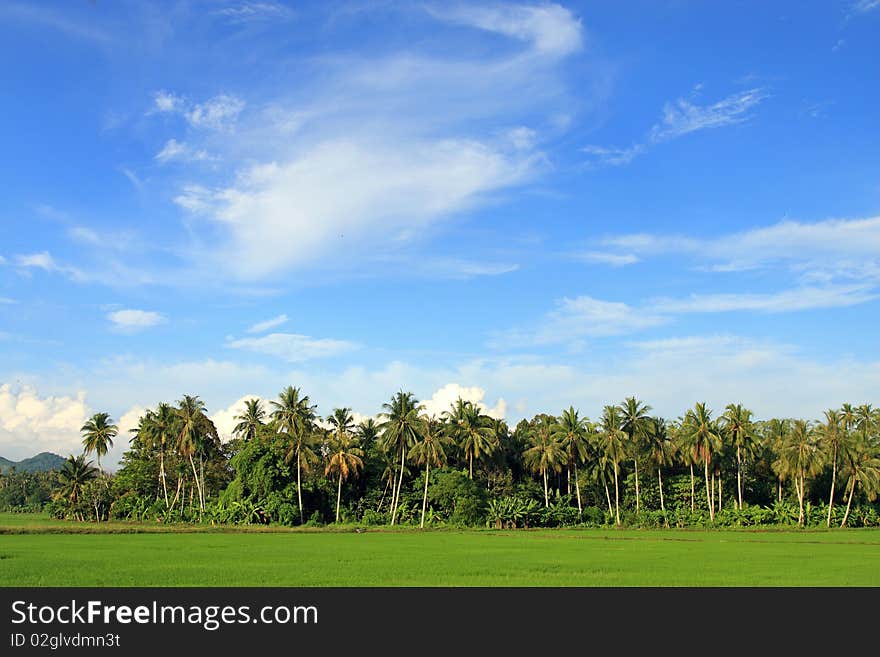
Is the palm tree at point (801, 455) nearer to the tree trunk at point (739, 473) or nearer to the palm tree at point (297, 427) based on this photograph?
the tree trunk at point (739, 473)

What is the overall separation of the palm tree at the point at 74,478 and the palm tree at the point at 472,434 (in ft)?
141

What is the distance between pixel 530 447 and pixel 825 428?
29.1 meters

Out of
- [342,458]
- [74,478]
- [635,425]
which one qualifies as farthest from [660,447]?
[74,478]

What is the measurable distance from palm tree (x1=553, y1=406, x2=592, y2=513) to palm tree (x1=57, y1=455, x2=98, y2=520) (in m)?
53.6

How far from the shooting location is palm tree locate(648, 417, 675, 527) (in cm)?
7612

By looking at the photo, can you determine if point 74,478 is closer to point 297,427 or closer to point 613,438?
point 297,427

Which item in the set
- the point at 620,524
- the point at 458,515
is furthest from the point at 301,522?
the point at 620,524

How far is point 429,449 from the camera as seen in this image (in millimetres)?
71938

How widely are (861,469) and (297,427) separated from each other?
175 feet

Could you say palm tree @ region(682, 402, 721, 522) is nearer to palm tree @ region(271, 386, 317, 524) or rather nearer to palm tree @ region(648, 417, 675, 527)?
palm tree @ region(648, 417, 675, 527)

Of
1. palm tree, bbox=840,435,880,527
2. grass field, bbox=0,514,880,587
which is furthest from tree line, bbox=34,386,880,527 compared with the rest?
grass field, bbox=0,514,880,587

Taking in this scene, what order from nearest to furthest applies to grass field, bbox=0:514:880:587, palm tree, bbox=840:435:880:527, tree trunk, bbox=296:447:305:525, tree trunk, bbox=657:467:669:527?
grass field, bbox=0:514:880:587, palm tree, bbox=840:435:880:527, tree trunk, bbox=296:447:305:525, tree trunk, bbox=657:467:669:527

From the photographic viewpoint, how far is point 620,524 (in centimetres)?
7681
